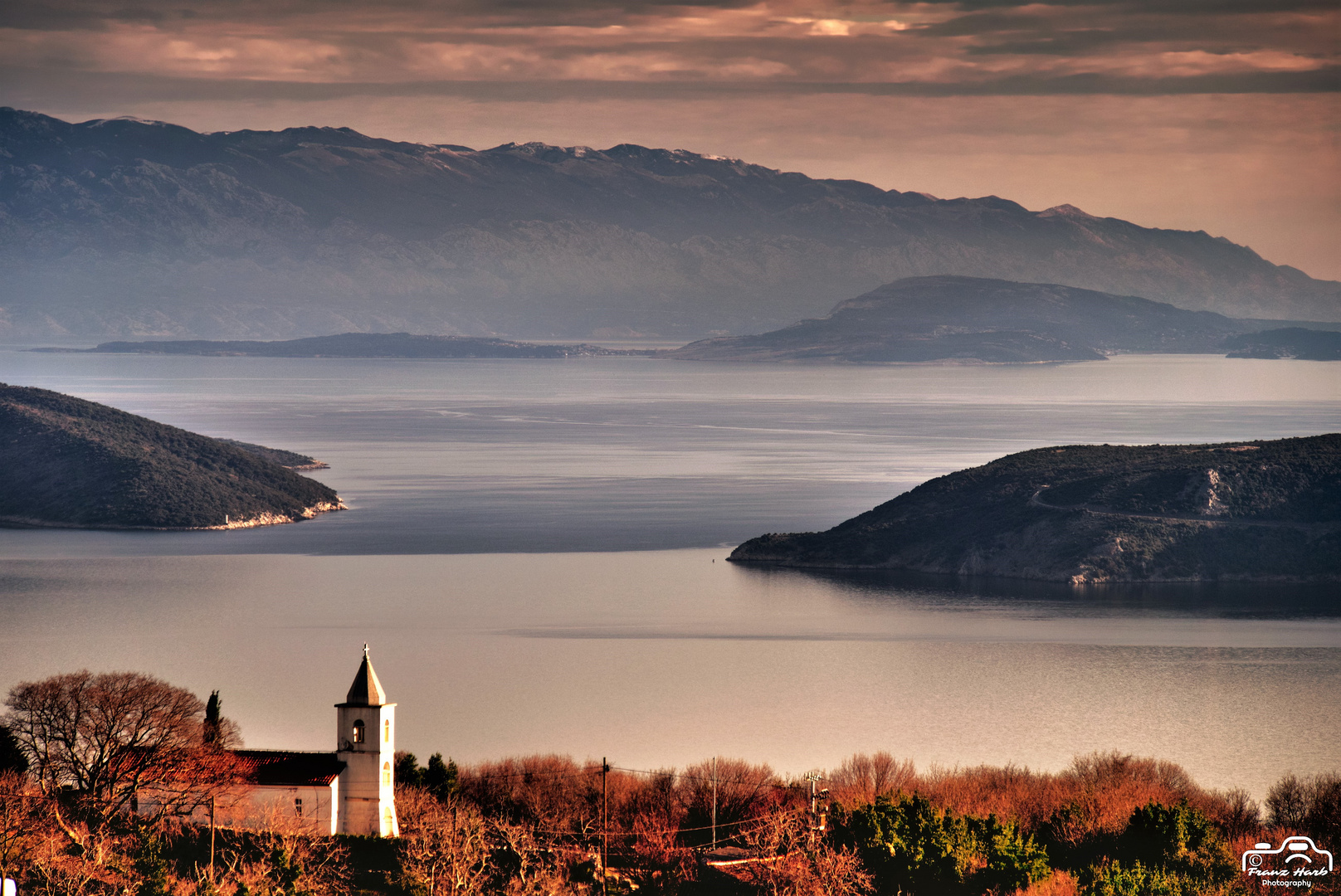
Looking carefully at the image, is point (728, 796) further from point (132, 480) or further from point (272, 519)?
point (132, 480)

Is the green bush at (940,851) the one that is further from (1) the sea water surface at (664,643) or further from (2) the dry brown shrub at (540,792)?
(1) the sea water surface at (664,643)

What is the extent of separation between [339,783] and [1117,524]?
7905cm

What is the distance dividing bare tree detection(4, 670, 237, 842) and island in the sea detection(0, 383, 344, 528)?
94497mm

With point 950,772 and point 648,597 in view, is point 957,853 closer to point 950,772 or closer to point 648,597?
point 950,772

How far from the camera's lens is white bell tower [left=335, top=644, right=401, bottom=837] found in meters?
46.3

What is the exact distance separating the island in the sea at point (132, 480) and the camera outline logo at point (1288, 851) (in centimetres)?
11367

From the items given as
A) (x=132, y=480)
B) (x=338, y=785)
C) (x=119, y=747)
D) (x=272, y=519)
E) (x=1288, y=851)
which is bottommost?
(x=1288, y=851)

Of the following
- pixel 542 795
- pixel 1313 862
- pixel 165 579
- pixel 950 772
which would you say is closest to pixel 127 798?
pixel 542 795

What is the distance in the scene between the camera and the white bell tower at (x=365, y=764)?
46.3 m

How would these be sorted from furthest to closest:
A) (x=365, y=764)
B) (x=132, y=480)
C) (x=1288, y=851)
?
(x=132, y=480), (x=365, y=764), (x=1288, y=851)

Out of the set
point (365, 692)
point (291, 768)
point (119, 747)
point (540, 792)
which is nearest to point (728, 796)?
point (540, 792)

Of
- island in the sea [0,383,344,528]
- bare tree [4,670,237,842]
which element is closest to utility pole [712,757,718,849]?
bare tree [4,670,237,842]

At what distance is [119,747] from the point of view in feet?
159

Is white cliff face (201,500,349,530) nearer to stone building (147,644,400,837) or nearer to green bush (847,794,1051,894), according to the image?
stone building (147,644,400,837)
